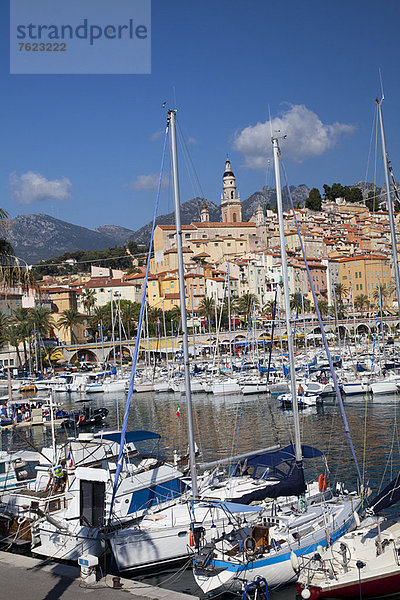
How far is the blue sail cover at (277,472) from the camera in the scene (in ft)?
47.6

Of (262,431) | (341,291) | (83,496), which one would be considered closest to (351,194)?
(341,291)

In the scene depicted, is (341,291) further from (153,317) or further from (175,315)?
(153,317)

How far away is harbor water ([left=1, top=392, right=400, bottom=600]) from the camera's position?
22.4m

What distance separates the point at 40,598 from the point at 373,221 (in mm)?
169115

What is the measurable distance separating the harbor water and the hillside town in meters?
35.6

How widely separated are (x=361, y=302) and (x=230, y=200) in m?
59.8

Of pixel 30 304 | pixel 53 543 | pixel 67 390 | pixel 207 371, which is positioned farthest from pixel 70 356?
pixel 53 543

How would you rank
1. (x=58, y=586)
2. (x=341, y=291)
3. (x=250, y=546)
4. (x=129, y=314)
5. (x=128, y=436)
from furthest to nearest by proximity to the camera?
1. (x=341, y=291)
2. (x=129, y=314)
3. (x=128, y=436)
4. (x=250, y=546)
5. (x=58, y=586)

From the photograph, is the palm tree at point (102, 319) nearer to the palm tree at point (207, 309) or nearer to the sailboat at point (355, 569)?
the palm tree at point (207, 309)

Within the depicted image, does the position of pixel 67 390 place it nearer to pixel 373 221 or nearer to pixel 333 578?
pixel 333 578

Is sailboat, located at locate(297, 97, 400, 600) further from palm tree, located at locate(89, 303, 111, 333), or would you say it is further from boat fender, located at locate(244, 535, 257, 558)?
palm tree, located at locate(89, 303, 111, 333)

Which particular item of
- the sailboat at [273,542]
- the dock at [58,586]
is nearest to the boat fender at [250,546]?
the sailboat at [273,542]

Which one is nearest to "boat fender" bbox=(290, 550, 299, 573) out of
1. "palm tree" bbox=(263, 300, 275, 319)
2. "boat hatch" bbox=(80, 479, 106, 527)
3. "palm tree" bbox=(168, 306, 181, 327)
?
"boat hatch" bbox=(80, 479, 106, 527)

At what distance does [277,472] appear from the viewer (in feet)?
54.9
